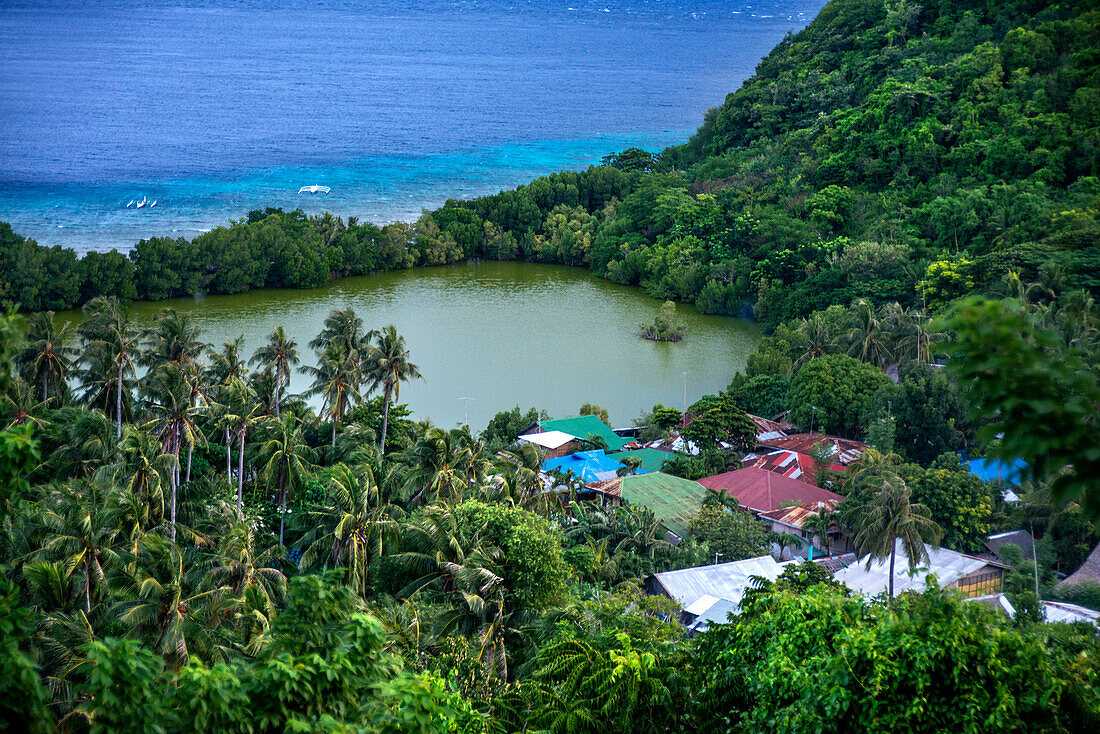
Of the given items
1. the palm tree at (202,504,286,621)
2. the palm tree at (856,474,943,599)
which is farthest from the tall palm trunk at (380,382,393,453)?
the palm tree at (856,474,943,599)

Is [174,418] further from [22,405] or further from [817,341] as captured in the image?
[817,341]

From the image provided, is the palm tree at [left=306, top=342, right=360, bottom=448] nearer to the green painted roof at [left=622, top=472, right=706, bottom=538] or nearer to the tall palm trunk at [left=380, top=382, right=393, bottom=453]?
the tall palm trunk at [left=380, top=382, right=393, bottom=453]

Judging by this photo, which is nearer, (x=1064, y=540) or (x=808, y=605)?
(x=808, y=605)

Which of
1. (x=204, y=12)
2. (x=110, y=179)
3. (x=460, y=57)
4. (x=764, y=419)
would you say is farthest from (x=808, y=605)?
(x=204, y=12)

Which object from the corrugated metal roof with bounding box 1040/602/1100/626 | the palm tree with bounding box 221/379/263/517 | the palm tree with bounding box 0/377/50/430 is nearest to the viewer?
the corrugated metal roof with bounding box 1040/602/1100/626

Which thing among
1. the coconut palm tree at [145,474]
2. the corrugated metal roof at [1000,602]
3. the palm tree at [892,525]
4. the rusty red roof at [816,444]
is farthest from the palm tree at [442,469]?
the rusty red roof at [816,444]

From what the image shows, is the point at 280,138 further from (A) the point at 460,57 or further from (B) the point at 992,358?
(B) the point at 992,358
